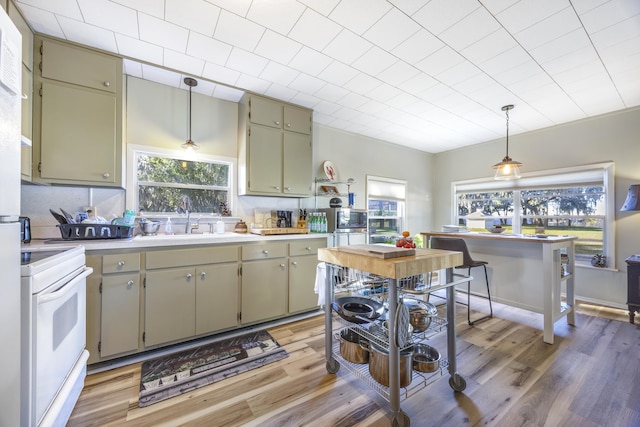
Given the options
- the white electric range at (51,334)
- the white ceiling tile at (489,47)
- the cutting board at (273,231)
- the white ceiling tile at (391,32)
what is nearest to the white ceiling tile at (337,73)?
the white ceiling tile at (391,32)

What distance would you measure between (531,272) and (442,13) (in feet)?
9.19

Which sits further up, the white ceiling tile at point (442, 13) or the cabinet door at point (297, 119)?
the white ceiling tile at point (442, 13)

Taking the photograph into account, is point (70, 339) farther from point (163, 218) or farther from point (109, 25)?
point (109, 25)

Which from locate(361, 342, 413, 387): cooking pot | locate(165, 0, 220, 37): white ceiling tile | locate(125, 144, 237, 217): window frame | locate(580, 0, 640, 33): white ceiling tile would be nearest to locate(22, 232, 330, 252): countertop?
locate(125, 144, 237, 217): window frame

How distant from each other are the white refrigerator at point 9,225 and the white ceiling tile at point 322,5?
150 cm

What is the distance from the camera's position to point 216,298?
2.39 m

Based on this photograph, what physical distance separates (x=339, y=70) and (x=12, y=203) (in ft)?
8.06

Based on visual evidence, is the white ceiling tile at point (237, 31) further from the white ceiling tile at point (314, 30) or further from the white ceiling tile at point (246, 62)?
the white ceiling tile at point (314, 30)

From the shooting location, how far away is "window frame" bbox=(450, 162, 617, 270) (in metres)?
3.34

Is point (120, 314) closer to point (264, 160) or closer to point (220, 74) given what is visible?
point (264, 160)

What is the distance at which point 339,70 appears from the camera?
8.16ft

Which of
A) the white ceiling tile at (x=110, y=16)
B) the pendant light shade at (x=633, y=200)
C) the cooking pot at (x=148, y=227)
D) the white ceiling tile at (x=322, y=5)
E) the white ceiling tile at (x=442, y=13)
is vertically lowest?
the cooking pot at (x=148, y=227)

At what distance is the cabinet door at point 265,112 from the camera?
2.95m

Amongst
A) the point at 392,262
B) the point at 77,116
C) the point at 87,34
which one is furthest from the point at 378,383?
the point at 87,34
